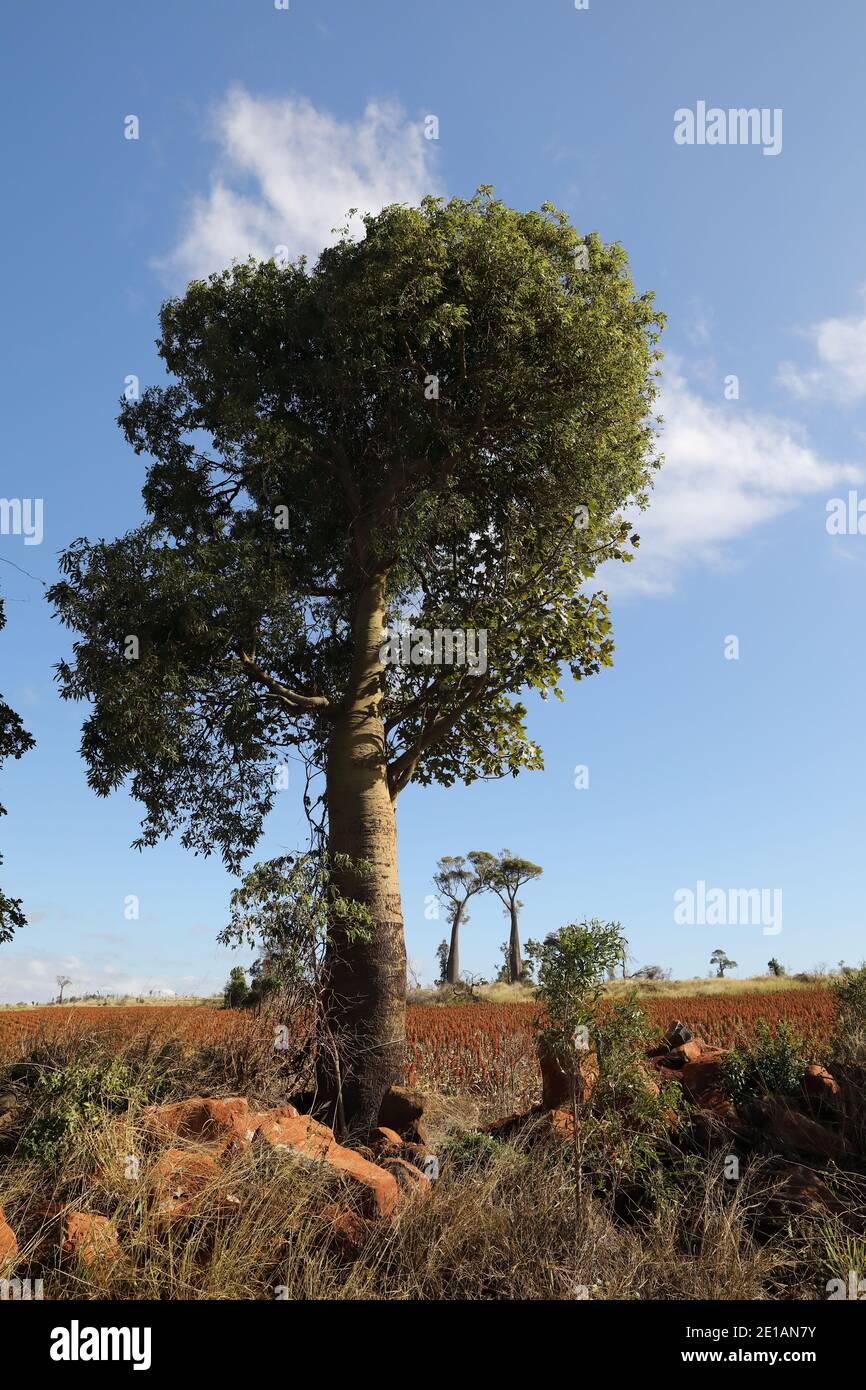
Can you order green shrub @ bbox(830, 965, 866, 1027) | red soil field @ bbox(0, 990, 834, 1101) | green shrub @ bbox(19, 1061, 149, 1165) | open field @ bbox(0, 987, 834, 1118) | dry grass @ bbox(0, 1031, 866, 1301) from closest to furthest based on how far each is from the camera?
dry grass @ bbox(0, 1031, 866, 1301) < green shrub @ bbox(19, 1061, 149, 1165) < green shrub @ bbox(830, 965, 866, 1027) < open field @ bbox(0, 987, 834, 1118) < red soil field @ bbox(0, 990, 834, 1101)

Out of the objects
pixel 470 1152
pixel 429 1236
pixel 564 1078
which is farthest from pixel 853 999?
pixel 429 1236

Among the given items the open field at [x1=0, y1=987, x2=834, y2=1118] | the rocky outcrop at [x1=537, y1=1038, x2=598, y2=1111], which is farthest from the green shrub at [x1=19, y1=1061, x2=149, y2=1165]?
the rocky outcrop at [x1=537, y1=1038, x2=598, y2=1111]

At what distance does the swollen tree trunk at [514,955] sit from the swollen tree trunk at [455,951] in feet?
9.31

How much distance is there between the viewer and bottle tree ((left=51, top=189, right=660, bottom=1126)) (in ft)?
42.4

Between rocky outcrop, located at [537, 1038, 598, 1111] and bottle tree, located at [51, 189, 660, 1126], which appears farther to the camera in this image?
bottle tree, located at [51, 189, 660, 1126]

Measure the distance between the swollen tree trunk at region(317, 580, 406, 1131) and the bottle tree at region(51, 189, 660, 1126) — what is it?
0.03m

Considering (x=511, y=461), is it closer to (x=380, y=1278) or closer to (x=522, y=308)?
(x=522, y=308)

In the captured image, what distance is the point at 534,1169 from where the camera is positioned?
8234mm

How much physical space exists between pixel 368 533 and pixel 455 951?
38940 mm

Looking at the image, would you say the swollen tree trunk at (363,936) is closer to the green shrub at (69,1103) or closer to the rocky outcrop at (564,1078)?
the rocky outcrop at (564,1078)

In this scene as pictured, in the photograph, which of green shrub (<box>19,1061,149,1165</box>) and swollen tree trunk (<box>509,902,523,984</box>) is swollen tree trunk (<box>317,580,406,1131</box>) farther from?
swollen tree trunk (<box>509,902,523,984</box>)

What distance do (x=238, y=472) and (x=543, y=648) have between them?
594 centimetres
